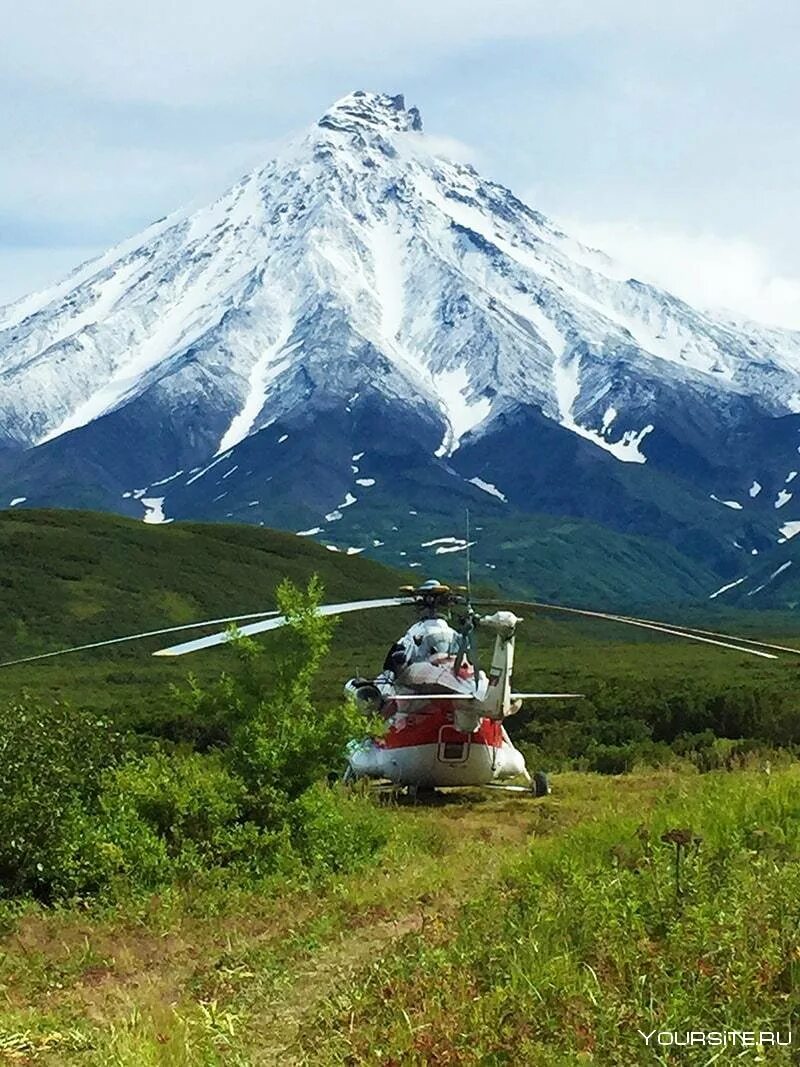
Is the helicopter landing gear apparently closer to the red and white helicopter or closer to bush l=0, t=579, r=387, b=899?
the red and white helicopter

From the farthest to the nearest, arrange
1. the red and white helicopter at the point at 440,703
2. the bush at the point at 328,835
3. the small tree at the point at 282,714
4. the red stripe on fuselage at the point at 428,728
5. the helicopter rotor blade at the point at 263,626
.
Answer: the red stripe on fuselage at the point at 428,728 < the red and white helicopter at the point at 440,703 < the small tree at the point at 282,714 < the bush at the point at 328,835 < the helicopter rotor blade at the point at 263,626

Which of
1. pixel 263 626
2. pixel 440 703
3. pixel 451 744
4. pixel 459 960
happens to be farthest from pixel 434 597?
pixel 459 960

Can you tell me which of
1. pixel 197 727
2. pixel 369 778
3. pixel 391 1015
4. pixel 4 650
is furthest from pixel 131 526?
pixel 391 1015

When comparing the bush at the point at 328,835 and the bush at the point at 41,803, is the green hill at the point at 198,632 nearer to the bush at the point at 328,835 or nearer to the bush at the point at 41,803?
the bush at the point at 328,835

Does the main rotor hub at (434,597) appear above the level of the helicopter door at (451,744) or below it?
above

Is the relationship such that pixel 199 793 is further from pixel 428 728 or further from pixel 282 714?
pixel 428 728

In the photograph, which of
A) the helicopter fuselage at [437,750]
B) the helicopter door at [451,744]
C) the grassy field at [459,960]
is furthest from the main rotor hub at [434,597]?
the grassy field at [459,960]

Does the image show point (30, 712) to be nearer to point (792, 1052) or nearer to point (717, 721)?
point (792, 1052)

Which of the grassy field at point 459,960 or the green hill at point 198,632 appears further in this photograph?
the green hill at point 198,632
